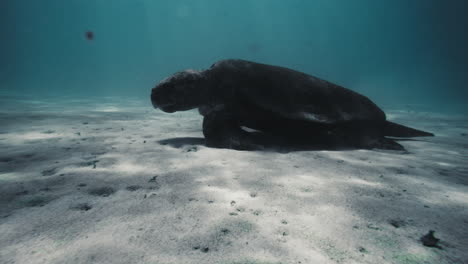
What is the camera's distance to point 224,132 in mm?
4613

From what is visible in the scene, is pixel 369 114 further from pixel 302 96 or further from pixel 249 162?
pixel 249 162

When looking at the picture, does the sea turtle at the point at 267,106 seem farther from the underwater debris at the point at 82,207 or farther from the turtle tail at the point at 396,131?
the underwater debris at the point at 82,207

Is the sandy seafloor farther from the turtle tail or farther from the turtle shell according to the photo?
the turtle tail

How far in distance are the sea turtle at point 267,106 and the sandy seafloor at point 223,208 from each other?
964 millimetres

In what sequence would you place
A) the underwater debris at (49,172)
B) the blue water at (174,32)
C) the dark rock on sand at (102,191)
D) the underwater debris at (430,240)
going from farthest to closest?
1. the blue water at (174,32)
2. the underwater debris at (49,172)
3. the dark rock on sand at (102,191)
4. the underwater debris at (430,240)

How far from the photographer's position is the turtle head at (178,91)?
4.68 meters

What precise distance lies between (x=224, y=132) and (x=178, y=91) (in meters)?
1.36

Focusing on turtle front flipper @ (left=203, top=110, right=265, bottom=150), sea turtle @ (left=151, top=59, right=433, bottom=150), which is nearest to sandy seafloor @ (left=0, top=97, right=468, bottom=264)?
turtle front flipper @ (left=203, top=110, right=265, bottom=150)

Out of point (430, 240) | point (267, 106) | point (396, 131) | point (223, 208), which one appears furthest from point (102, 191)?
point (396, 131)

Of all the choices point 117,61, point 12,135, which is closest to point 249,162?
point 12,135

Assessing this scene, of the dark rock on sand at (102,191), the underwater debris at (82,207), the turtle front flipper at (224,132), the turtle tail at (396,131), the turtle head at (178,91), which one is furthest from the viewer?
the turtle tail at (396,131)

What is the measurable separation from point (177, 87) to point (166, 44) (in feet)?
548

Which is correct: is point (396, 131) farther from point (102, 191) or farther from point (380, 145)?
point (102, 191)

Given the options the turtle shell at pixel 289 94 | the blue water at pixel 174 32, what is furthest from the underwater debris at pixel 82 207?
the blue water at pixel 174 32
